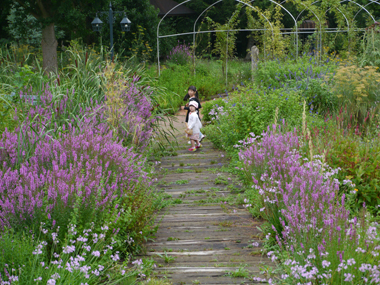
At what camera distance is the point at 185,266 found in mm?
3479

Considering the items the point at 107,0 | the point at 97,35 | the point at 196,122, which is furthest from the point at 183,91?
the point at 97,35

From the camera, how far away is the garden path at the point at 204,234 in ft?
11.0

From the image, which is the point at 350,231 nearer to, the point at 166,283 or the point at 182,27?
the point at 166,283

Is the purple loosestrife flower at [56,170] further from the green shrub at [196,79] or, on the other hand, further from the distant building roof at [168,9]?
the distant building roof at [168,9]

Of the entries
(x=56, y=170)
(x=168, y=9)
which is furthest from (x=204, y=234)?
(x=168, y=9)

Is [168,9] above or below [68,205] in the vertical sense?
above

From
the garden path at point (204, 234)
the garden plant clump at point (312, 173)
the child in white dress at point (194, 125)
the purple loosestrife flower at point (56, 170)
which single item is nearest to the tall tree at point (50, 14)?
the garden plant clump at point (312, 173)

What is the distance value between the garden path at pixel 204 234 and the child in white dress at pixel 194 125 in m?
1.51

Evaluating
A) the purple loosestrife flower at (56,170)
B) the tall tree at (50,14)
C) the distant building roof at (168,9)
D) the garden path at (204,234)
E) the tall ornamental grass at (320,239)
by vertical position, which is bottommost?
the garden path at (204,234)

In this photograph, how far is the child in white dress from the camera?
7789mm

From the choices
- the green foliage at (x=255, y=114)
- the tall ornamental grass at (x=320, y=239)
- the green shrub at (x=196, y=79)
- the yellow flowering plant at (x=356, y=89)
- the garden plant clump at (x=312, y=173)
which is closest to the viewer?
the tall ornamental grass at (x=320, y=239)

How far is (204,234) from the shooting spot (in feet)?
13.5

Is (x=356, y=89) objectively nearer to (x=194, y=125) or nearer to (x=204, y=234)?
(x=194, y=125)

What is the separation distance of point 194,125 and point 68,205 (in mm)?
4791
